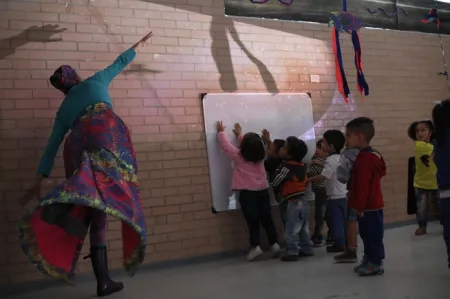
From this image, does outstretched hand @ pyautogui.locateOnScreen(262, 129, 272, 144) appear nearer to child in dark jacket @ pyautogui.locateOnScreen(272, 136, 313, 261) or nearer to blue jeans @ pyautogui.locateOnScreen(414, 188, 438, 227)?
child in dark jacket @ pyautogui.locateOnScreen(272, 136, 313, 261)

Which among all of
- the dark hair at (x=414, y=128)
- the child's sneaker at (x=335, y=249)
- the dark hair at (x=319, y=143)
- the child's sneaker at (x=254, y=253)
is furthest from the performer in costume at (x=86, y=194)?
the dark hair at (x=414, y=128)

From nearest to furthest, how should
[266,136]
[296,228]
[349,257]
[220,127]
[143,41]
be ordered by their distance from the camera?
[349,257] < [143,41] < [296,228] < [220,127] < [266,136]

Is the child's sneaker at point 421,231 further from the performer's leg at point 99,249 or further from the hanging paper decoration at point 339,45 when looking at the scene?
the performer's leg at point 99,249

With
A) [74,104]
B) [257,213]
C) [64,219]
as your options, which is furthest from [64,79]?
[257,213]

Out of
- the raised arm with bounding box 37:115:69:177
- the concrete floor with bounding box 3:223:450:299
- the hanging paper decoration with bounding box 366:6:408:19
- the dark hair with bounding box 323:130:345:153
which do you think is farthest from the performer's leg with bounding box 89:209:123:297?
the hanging paper decoration with bounding box 366:6:408:19

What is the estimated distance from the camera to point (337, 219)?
4.04 metres

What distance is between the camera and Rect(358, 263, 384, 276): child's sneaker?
308 centimetres

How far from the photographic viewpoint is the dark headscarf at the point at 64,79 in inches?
122

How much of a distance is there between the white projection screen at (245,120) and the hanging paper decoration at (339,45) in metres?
0.35

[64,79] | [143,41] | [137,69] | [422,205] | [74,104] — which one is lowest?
[422,205]

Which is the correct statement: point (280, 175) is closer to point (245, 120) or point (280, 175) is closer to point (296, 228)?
point (296, 228)

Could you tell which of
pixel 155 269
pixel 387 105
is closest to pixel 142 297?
pixel 155 269

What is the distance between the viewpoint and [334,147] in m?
4.11

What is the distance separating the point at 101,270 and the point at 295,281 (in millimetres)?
1199
